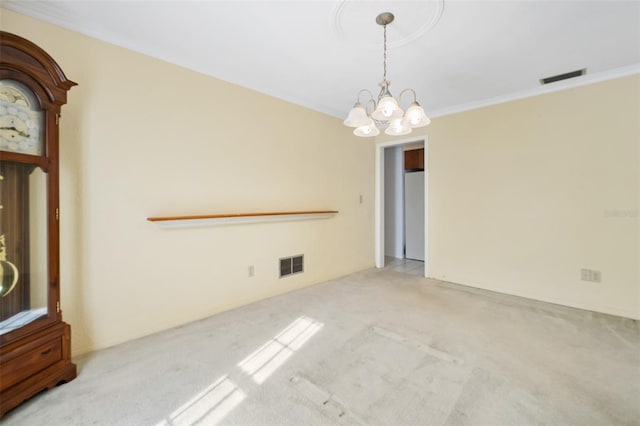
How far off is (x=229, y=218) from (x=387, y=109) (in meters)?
1.83

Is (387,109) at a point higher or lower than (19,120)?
higher

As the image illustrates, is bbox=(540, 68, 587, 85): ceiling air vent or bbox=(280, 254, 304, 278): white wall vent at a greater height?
A: bbox=(540, 68, 587, 85): ceiling air vent

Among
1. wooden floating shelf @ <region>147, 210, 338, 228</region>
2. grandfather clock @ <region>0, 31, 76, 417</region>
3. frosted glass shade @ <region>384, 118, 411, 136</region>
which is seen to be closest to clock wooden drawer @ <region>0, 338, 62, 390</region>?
grandfather clock @ <region>0, 31, 76, 417</region>

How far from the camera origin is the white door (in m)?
5.10

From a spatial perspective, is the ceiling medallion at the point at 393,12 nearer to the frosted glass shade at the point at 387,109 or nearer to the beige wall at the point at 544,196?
the frosted glass shade at the point at 387,109

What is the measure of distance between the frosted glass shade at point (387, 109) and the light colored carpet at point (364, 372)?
5.62 feet

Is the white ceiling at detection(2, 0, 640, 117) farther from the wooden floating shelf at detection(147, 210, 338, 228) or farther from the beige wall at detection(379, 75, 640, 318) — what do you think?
the wooden floating shelf at detection(147, 210, 338, 228)

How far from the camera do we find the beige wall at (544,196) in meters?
2.71

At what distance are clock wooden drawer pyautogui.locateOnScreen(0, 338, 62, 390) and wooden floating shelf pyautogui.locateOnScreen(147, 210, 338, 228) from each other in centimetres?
100

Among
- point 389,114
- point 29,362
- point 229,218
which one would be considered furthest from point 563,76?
point 29,362

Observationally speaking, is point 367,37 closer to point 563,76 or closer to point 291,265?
point 563,76

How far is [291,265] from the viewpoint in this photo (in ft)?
11.3

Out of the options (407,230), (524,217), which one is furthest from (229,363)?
(407,230)

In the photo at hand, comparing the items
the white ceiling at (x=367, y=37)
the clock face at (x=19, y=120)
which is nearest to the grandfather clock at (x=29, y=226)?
the clock face at (x=19, y=120)
